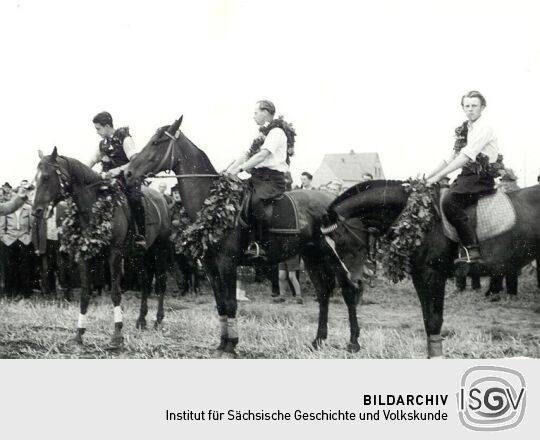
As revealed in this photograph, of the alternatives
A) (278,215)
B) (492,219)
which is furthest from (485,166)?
(278,215)

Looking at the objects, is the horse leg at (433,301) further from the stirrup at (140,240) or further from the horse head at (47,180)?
the horse head at (47,180)

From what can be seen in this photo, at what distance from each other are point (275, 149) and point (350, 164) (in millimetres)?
9439

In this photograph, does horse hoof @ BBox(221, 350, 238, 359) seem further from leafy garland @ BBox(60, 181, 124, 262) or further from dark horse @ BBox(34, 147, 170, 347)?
leafy garland @ BBox(60, 181, 124, 262)

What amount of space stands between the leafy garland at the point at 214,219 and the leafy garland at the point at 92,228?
1.23 metres

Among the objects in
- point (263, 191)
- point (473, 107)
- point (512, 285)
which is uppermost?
point (473, 107)

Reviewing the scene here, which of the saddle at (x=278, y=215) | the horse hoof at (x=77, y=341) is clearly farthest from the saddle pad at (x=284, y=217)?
the horse hoof at (x=77, y=341)

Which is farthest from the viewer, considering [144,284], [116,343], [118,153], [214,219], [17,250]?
[17,250]

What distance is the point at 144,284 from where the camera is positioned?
9.62 meters

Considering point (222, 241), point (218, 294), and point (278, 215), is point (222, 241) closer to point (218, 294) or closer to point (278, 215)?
point (218, 294)

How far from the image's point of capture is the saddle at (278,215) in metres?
7.41

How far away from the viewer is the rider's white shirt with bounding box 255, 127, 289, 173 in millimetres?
7492

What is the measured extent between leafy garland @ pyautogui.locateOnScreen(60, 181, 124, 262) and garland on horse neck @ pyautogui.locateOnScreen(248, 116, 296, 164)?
1.94 meters

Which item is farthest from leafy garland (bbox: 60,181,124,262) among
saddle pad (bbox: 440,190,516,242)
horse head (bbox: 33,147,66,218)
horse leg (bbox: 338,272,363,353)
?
saddle pad (bbox: 440,190,516,242)
